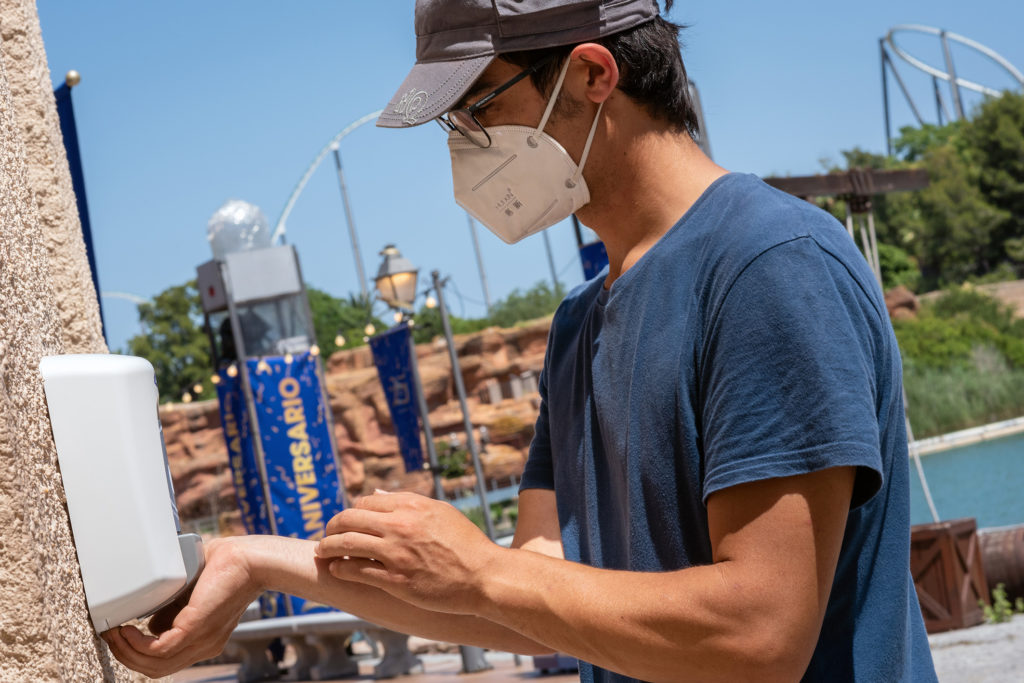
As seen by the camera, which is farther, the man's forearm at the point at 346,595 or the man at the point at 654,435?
the man's forearm at the point at 346,595

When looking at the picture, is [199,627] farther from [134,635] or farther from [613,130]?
[613,130]

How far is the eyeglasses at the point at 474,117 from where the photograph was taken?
1667 millimetres

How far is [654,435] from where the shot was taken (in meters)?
1.45

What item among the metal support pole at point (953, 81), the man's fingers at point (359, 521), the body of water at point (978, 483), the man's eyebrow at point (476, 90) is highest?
the metal support pole at point (953, 81)

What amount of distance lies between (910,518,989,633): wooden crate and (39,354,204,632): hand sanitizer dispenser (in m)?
8.57

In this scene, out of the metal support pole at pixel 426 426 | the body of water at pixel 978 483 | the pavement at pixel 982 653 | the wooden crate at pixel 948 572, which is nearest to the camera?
the pavement at pixel 982 653

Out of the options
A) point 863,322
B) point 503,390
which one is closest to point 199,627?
point 863,322

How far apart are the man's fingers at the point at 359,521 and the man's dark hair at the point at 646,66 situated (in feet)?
2.23

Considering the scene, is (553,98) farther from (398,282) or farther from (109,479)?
(398,282)

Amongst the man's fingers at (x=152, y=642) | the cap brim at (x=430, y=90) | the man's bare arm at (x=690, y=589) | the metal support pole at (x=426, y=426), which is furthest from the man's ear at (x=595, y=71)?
the metal support pole at (x=426, y=426)

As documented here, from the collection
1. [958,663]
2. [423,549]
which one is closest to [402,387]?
[958,663]

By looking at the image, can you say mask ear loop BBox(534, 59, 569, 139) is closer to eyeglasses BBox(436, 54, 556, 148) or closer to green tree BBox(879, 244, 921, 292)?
eyeglasses BBox(436, 54, 556, 148)

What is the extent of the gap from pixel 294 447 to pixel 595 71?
11.8 m

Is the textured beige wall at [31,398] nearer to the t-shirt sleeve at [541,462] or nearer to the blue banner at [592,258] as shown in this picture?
the t-shirt sleeve at [541,462]
